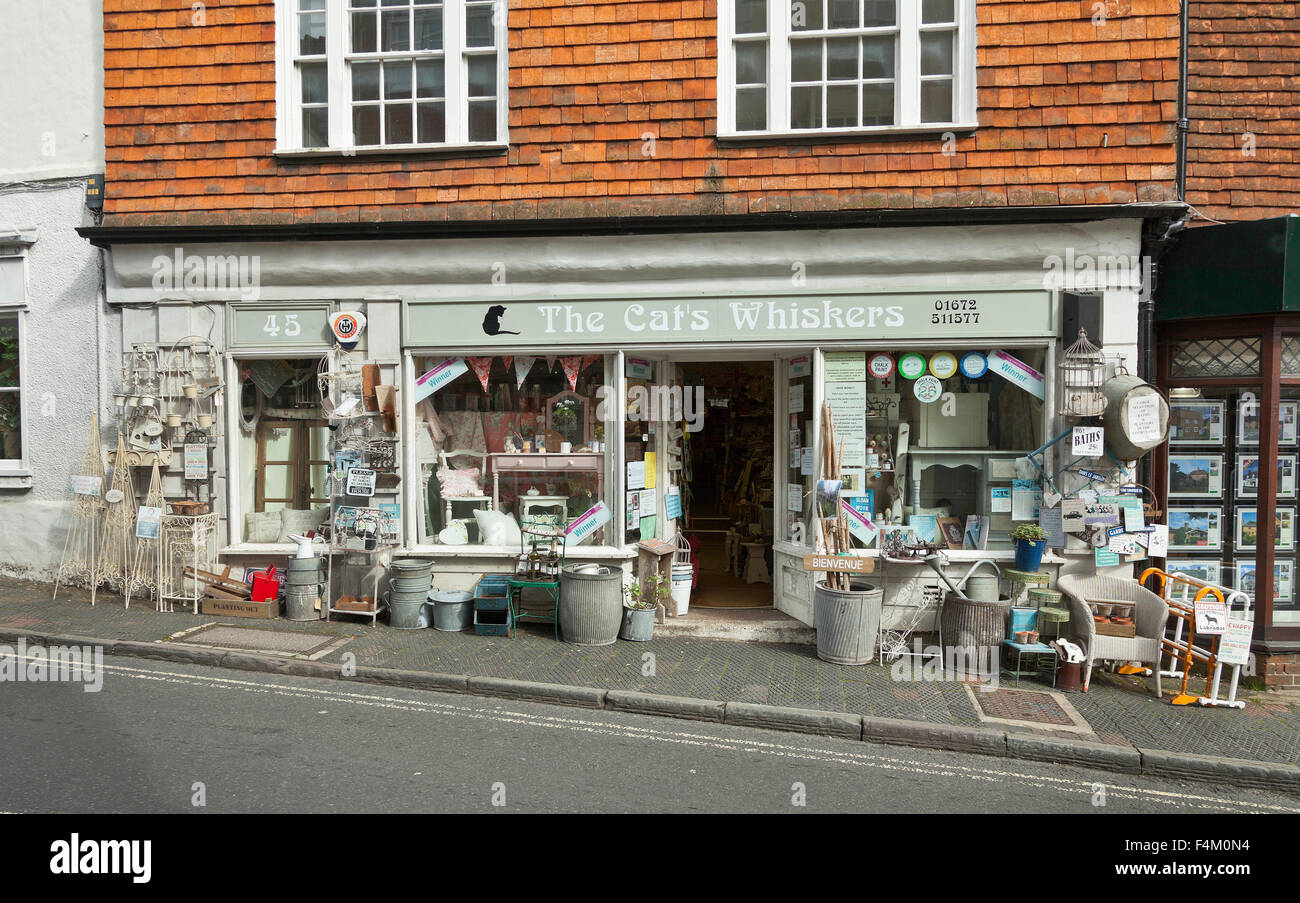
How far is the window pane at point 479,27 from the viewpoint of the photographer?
856 centimetres

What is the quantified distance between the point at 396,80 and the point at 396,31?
47 centimetres

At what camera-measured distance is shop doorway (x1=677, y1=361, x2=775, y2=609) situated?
33.0 feet

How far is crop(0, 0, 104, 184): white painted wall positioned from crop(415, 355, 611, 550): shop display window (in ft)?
14.6

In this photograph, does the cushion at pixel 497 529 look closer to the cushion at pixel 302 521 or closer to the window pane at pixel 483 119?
the cushion at pixel 302 521

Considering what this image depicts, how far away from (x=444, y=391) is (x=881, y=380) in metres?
4.23

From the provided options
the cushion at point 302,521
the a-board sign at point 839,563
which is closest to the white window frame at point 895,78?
the a-board sign at point 839,563

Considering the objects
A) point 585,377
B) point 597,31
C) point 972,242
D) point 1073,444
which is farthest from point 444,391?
point 1073,444

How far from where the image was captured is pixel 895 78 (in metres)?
8.14

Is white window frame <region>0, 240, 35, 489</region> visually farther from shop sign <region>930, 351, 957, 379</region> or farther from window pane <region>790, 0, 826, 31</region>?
shop sign <region>930, 351, 957, 379</region>

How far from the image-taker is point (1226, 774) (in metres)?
5.47

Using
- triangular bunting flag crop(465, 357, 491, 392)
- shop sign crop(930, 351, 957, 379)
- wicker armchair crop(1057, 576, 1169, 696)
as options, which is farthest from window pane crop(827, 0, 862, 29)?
wicker armchair crop(1057, 576, 1169, 696)

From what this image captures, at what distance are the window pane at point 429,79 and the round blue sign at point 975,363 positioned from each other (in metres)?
5.65

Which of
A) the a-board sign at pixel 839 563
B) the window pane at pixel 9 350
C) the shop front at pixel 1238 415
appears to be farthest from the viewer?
the window pane at pixel 9 350

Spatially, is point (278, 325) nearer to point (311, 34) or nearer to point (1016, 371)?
point (311, 34)
